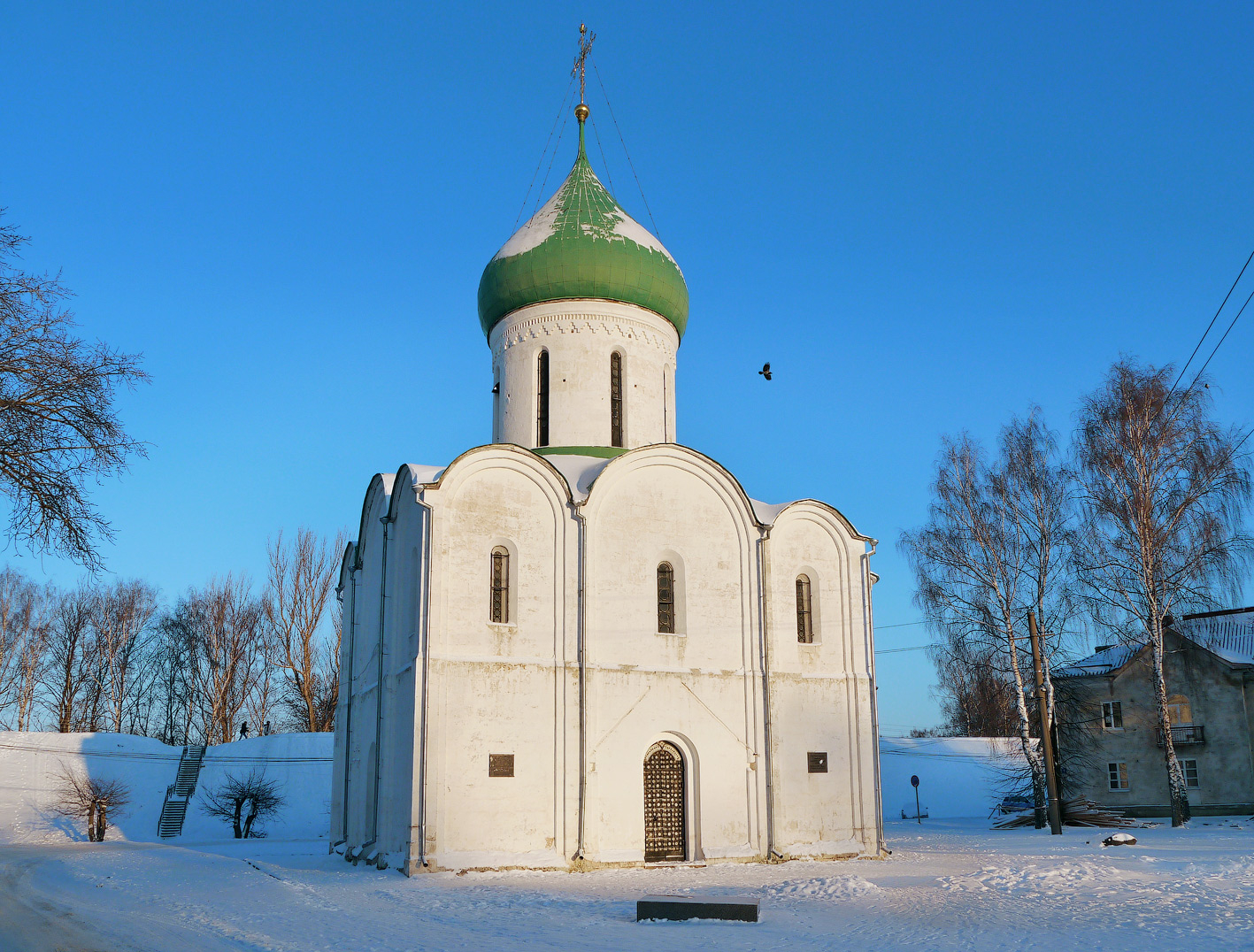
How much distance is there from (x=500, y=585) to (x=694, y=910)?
6340 mm

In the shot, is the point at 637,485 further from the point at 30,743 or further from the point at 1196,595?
the point at 30,743

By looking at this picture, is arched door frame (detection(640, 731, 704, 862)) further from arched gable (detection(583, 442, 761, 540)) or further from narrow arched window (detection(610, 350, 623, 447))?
narrow arched window (detection(610, 350, 623, 447))

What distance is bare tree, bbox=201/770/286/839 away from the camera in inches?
982

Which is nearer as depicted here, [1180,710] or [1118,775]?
[1180,710]

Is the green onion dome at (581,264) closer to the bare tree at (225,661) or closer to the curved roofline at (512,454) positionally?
the curved roofline at (512,454)

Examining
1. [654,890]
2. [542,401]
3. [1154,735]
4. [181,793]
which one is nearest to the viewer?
[654,890]

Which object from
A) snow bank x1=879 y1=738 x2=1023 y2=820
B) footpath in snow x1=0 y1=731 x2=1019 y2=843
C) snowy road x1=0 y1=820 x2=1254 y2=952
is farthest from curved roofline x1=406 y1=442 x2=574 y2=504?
snow bank x1=879 y1=738 x2=1023 y2=820

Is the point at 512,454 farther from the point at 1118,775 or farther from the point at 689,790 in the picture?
the point at 1118,775

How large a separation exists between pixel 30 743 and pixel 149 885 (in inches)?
792

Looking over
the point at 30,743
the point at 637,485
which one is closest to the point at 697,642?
the point at 637,485

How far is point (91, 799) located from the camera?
24047 mm

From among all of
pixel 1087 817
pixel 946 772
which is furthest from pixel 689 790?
pixel 946 772

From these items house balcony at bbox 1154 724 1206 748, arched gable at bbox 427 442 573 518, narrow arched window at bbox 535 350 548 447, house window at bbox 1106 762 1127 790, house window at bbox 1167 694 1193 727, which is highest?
narrow arched window at bbox 535 350 548 447

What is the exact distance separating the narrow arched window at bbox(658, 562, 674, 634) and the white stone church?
33mm
